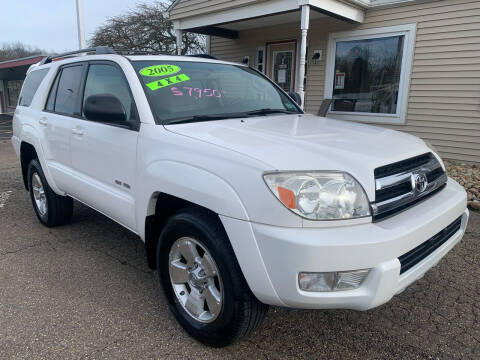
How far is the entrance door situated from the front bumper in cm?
867

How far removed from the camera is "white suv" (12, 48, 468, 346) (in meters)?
1.86

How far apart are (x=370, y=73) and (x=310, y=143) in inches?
285

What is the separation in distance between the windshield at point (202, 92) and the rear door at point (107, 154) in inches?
8.0

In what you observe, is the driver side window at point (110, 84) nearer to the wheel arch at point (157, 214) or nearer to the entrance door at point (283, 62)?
the wheel arch at point (157, 214)

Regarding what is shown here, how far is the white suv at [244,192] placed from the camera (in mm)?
1857

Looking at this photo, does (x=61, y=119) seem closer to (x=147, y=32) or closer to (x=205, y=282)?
(x=205, y=282)

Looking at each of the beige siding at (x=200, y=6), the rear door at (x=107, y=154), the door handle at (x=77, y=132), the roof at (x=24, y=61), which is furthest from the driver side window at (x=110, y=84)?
the roof at (x=24, y=61)

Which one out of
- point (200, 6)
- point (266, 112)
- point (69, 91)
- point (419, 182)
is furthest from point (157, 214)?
point (200, 6)

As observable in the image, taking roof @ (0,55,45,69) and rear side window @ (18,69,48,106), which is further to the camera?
roof @ (0,55,45,69)

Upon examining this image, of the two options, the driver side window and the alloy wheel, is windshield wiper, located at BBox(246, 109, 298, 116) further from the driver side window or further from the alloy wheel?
the alloy wheel

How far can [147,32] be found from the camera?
2109 cm

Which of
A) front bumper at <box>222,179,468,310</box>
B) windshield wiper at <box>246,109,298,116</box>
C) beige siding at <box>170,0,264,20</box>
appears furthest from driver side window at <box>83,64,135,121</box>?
beige siding at <box>170,0,264,20</box>

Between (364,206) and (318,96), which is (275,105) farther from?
(318,96)

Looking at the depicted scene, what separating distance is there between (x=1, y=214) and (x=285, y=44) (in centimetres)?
777
